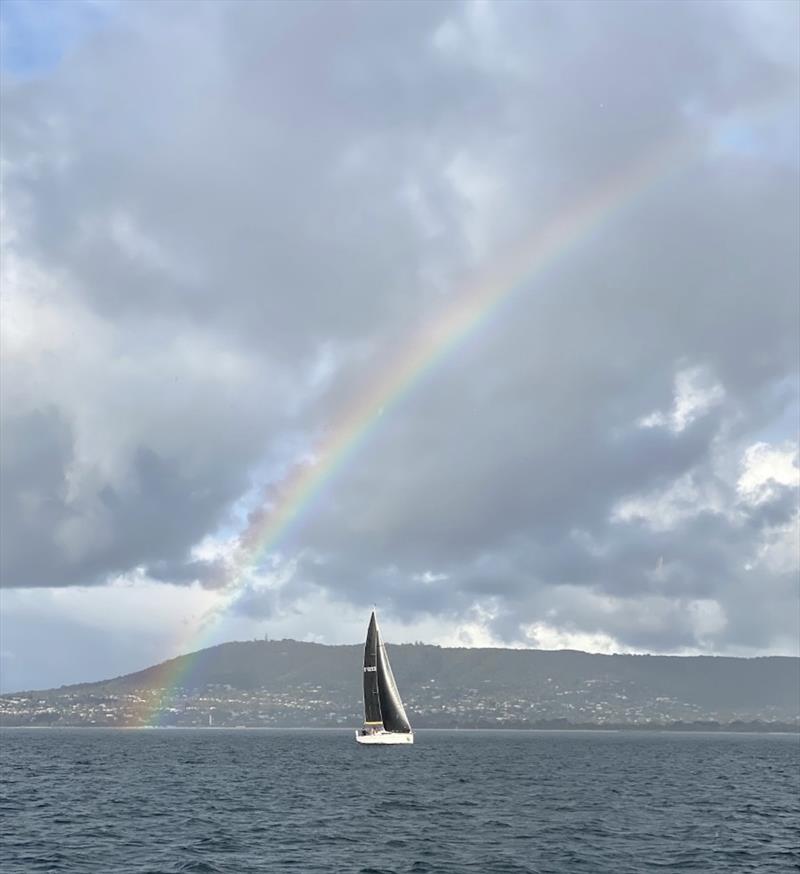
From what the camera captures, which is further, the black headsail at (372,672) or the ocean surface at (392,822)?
the black headsail at (372,672)

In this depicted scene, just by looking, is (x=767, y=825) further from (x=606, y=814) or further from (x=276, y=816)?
(x=276, y=816)

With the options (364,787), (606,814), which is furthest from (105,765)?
(606,814)

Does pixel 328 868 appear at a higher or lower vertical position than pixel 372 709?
lower

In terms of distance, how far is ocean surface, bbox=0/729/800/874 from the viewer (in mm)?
55500

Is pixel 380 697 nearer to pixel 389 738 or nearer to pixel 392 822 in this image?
pixel 389 738

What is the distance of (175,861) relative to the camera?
54000mm

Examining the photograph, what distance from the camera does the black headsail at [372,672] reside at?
17975cm

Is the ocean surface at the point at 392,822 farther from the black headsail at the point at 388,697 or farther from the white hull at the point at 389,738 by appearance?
the white hull at the point at 389,738

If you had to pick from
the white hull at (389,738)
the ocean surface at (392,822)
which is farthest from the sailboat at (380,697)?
the ocean surface at (392,822)

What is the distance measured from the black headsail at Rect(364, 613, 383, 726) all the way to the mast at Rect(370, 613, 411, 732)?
535 millimetres

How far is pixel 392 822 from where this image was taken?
75.7m

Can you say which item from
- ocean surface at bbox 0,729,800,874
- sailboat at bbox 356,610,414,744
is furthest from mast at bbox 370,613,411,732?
ocean surface at bbox 0,729,800,874

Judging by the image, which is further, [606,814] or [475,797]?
[475,797]

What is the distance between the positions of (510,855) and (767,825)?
26.7m
